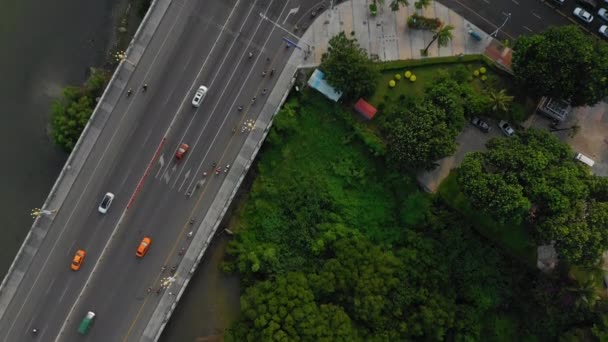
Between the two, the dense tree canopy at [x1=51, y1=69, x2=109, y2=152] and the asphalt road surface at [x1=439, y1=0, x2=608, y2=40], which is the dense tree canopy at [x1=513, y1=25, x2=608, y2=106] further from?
the dense tree canopy at [x1=51, y1=69, x2=109, y2=152]

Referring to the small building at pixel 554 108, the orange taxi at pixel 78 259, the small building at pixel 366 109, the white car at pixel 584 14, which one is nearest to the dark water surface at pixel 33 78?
the orange taxi at pixel 78 259

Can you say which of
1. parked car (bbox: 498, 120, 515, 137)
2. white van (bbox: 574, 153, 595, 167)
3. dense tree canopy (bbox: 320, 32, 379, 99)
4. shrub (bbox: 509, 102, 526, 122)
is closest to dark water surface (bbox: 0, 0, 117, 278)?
dense tree canopy (bbox: 320, 32, 379, 99)

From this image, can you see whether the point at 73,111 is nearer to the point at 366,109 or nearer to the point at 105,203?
the point at 105,203

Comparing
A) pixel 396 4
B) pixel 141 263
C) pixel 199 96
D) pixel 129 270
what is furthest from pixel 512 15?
pixel 129 270

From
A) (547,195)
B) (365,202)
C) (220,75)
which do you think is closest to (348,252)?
(365,202)

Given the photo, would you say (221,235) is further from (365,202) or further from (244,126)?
(365,202)

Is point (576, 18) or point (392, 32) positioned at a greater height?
point (576, 18)

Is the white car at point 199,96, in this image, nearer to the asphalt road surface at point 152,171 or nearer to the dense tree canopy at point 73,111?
the asphalt road surface at point 152,171
